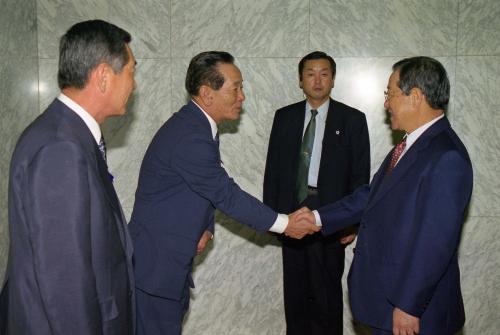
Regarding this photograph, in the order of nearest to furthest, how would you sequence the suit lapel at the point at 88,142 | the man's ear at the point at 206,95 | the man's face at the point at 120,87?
1. the suit lapel at the point at 88,142
2. the man's face at the point at 120,87
3. the man's ear at the point at 206,95

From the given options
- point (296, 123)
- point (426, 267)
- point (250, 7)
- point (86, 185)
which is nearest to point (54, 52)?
point (250, 7)

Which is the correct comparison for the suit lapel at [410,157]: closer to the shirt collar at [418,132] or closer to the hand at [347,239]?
the shirt collar at [418,132]

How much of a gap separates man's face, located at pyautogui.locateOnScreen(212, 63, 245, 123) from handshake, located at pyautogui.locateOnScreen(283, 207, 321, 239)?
0.75 metres

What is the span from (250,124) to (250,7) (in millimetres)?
870

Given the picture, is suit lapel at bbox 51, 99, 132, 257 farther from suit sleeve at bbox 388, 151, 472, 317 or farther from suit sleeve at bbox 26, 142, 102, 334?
suit sleeve at bbox 388, 151, 472, 317

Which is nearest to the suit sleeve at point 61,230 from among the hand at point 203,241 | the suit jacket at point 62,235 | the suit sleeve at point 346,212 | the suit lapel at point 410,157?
the suit jacket at point 62,235

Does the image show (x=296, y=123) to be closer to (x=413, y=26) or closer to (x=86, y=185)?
(x=413, y=26)

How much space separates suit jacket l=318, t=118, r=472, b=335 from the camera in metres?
1.92

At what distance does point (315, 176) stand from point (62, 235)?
226 cm

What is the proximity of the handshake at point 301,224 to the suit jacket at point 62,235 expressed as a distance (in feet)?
4.81

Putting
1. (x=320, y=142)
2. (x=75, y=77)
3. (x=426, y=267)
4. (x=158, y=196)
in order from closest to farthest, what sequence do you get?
(x=75, y=77), (x=426, y=267), (x=158, y=196), (x=320, y=142)

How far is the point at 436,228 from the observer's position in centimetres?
192

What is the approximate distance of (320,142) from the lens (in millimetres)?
3496

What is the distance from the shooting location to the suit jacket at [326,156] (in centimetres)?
339
